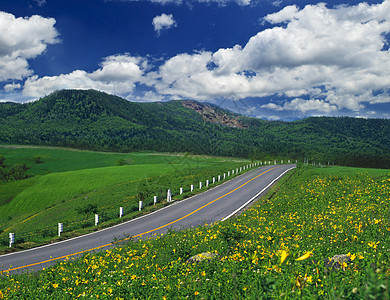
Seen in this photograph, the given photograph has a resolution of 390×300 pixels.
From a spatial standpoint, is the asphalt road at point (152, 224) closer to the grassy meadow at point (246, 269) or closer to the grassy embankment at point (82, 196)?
the grassy embankment at point (82, 196)

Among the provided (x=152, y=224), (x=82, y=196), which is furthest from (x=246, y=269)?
(x=82, y=196)

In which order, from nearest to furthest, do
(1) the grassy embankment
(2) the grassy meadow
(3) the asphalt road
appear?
1. (2) the grassy meadow
2. (3) the asphalt road
3. (1) the grassy embankment

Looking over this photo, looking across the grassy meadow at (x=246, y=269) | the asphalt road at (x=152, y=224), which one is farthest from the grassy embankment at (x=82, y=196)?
the grassy meadow at (x=246, y=269)

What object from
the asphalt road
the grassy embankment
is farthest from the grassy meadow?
the grassy embankment

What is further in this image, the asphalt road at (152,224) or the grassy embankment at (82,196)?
the grassy embankment at (82,196)

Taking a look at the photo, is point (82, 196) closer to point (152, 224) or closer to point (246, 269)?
point (152, 224)

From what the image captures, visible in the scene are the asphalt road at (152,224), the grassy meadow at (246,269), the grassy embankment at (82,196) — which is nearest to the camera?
the grassy meadow at (246,269)

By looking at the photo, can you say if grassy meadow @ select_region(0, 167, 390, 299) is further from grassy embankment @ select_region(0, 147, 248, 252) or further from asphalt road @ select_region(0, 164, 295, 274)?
grassy embankment @ select_region(0, 147, 248, 252)

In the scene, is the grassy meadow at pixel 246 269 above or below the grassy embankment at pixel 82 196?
above

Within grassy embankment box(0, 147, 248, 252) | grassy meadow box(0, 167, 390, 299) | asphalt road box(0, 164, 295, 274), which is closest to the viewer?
grassy meadow box(0, 167, 390, 299)

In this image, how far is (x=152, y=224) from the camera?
62.6 ft

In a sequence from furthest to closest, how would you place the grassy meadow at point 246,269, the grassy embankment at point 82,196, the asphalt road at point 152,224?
the grassy embankment at point 82,196
the asphalt road at point 152,224
the grassy meadow at point 246,269

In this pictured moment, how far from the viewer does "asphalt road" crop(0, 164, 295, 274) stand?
46.0ft

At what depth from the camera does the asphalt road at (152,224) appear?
1403cm
